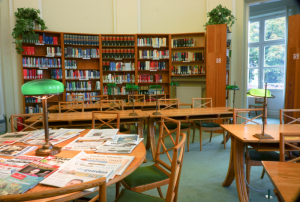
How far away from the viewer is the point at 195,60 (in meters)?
5.95

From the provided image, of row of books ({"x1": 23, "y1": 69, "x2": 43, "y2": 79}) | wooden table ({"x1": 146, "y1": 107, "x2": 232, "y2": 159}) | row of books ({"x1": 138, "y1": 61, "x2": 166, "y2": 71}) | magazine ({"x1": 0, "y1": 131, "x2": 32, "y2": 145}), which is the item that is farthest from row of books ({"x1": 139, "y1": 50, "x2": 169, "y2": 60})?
magazine ({"x1": 0, "y1": 131, "x2": 32, "y2": 145})

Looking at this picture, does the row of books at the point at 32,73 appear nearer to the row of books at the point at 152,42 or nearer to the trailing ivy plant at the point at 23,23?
the trailing ivy plant at the point at 23,23

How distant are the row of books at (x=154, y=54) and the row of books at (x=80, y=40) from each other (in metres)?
1.33

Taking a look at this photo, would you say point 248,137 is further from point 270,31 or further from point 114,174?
point 270,31

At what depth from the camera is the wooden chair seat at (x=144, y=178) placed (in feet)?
5.14

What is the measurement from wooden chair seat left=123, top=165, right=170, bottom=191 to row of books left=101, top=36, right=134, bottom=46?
472 centimetres

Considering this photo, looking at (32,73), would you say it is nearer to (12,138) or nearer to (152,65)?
(152,65)

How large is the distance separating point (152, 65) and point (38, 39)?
3135 mm

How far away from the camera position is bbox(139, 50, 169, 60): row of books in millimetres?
6016

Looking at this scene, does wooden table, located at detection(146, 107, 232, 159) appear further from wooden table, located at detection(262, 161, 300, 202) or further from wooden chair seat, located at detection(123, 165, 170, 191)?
wooden table, located at detection(262, 161, 300, 202)

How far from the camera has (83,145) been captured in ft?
5.06

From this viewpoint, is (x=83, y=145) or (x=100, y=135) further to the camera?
(x=100, y=135)

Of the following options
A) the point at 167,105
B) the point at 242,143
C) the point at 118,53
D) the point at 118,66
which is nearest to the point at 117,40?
the point at 118,53

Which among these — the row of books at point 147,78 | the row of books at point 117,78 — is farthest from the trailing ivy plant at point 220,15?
the row of books at point 117,78
